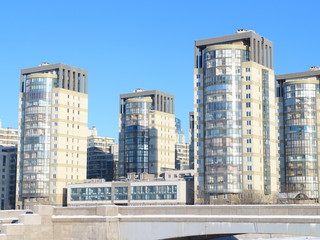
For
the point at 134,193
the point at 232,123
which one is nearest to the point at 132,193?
the point at 134,193

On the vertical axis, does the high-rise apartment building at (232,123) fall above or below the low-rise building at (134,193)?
above

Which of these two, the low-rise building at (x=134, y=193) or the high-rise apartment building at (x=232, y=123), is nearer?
the high-rise apartment building at (x=232, y=123)

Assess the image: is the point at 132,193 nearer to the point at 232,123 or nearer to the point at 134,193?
the point at 134,193

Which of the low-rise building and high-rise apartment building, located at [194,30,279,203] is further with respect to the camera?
the low-rise building

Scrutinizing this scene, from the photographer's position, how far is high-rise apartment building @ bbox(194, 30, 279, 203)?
16912 centimetres

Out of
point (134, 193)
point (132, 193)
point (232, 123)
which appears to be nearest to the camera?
point (232, 123)

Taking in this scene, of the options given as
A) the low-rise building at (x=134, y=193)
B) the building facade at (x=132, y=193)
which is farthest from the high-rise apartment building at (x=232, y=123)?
the building facade at (x=132, y=193)

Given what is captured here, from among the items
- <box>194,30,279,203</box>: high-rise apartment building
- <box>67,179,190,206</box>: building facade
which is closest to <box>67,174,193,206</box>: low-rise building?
<box>67,179,190,206</box>: building facade

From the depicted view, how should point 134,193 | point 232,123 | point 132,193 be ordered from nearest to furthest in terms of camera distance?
point 232,123 < point 134,193 < point 132,193

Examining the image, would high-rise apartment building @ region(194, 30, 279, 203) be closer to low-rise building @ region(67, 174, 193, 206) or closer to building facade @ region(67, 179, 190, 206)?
low-rise building @ region(67, 174, 193, 206)

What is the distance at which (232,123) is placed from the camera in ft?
555

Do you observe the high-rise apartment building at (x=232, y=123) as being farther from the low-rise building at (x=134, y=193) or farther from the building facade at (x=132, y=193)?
the building facade at (x=132, y=193)

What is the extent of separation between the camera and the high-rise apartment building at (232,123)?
169125mm

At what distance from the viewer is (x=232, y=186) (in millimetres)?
168625
